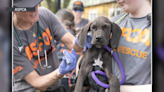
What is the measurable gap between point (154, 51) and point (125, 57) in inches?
12.5

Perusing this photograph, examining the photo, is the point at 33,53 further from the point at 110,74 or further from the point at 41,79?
the point at 110,74

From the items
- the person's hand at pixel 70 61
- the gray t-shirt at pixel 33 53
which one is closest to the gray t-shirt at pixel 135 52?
the person's hand at pixel 70 61

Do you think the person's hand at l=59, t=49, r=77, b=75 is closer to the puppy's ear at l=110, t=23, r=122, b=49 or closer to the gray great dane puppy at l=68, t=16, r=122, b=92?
the gray great dane puppy at l=68, t=16, r=122, b=92

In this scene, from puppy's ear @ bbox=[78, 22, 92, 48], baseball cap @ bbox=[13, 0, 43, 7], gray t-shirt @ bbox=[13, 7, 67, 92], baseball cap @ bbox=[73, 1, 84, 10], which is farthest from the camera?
baseball cap @ bbox=[73, 1, 84, 10]

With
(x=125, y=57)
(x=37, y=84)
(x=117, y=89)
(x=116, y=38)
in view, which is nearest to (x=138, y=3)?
(x=116, y=38)

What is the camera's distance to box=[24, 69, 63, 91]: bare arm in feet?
5.08

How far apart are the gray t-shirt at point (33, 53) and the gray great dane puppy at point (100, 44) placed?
44 centimetres

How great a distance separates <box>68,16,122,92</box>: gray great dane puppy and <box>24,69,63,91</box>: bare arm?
330 millimetres

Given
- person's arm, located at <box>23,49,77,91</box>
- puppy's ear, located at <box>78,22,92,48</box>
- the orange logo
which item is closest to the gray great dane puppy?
puppy's ear, located at <box>78,22,92,48</box>

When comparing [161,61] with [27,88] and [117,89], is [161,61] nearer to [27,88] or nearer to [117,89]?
[117,89]

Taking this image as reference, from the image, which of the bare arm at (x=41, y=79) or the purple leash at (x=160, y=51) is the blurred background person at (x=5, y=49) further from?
the purple leash at (x=160, y=51)

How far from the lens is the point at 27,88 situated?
1.58 metres

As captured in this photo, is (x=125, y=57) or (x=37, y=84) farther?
(x=37, y=84)

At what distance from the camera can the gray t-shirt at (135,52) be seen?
3.86 feet
